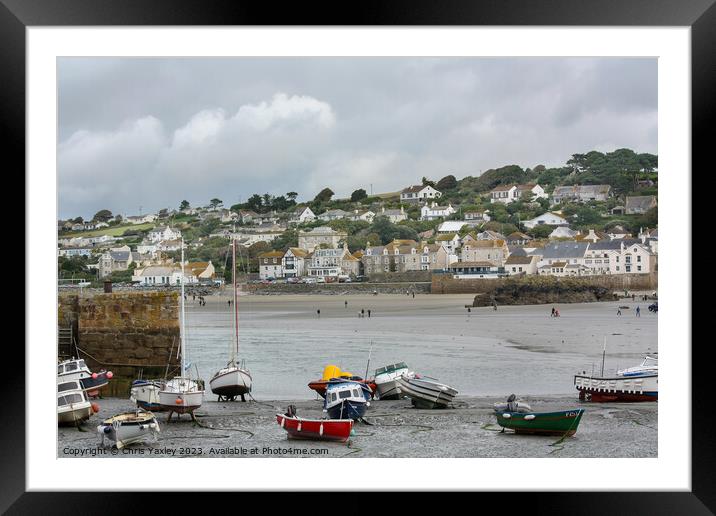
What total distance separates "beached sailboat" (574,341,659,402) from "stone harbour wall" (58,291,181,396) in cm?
413

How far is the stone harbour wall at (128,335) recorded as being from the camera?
7680 millimetres

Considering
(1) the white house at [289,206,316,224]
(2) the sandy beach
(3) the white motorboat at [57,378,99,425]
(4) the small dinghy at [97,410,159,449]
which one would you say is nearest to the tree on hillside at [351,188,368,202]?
(1) the white house at [289,206,316,224]

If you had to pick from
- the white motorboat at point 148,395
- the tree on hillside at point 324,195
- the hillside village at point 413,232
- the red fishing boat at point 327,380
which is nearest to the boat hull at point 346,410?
the red fishing boat at point 327,380

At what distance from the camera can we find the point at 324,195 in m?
19.4

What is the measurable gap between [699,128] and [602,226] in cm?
1472

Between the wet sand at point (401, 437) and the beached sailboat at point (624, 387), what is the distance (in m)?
0.13

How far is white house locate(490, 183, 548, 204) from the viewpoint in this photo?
19859mm

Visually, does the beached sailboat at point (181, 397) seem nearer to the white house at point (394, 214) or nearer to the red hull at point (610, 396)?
the red hull at point (610, 396)

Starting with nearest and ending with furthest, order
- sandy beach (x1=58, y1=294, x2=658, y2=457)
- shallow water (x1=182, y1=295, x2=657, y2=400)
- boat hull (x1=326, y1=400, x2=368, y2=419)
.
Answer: sandy beach (x1=58, y1=294, x2=658, y2=457)
boat hull (x1=326, y1=400, x2=368, y2=419)
shallow water (x1=182, y1=295, x2=657, y2=400)

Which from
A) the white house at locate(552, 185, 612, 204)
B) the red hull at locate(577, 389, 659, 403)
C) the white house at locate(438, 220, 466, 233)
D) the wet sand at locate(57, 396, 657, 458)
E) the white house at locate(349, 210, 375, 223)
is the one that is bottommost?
the wet sand at locate(57, 396, 657, 458)

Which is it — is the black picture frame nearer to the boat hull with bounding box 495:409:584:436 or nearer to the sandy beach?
the sandy beach

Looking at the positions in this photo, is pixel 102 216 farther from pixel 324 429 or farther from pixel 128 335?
pixel 324 429

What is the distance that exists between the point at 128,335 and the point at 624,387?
5080 millimetres
